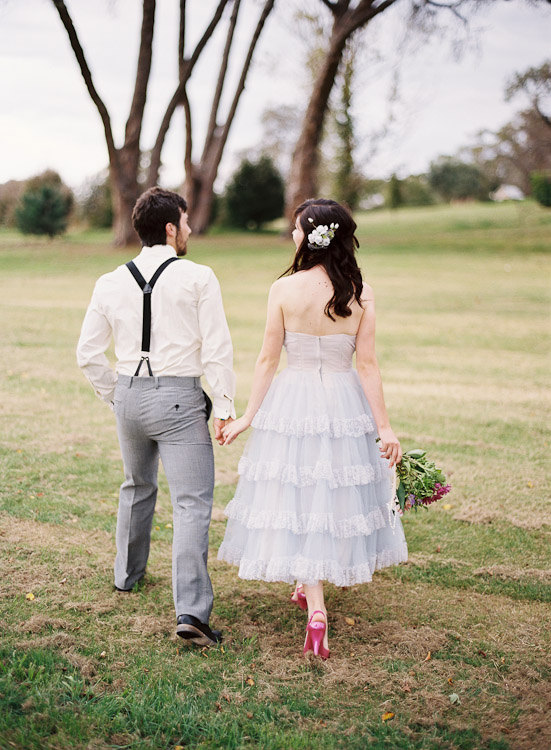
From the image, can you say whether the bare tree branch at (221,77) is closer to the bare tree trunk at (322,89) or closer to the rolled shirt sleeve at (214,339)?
the bare tree trunk at (322,89)

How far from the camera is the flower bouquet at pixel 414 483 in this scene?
3885 millimetres

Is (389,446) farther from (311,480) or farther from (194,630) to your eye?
(194,630)

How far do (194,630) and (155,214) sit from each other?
6.34ft

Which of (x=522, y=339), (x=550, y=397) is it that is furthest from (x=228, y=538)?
(x=522, y=339)

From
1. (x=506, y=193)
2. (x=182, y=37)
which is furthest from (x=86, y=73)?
(x=506, y=193)

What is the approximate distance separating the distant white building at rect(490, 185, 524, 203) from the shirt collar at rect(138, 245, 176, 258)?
52.0 metres

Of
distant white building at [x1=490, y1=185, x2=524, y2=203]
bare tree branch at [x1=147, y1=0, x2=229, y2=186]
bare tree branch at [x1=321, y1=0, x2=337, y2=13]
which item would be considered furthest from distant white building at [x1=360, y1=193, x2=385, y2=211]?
bare tree branch at [x1=147, y1=0, x2=229, y2=186]

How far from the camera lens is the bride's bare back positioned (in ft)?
12.2

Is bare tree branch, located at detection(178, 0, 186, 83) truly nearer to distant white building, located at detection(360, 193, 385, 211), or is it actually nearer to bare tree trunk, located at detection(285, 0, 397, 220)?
bare tree trunk, located at detection(285, 0, 397, 220)

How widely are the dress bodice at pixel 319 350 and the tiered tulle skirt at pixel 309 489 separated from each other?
4 cm

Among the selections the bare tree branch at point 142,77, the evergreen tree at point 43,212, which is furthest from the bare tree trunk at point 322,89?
the evergreen tree at point 43,212

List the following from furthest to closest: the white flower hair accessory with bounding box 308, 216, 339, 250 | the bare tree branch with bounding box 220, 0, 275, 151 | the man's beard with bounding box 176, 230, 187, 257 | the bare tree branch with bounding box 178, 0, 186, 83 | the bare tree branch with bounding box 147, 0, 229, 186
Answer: the bare tree branch with bounding box 220, 0, 275, 151
the bare tree branch with bounding box 178, 0, 186, 83
the bare tree branch with bounding box 147, 0, 229, 186
the man's beard with bounding box 176, 230, 187, 257
the white flower hair accessory with bounding box 308, 216, 339, 250

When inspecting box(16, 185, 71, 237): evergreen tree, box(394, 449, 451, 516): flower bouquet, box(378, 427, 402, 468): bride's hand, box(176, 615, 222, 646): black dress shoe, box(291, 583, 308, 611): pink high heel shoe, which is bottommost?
box(291, 583, 308, 611): pink high heel shoe

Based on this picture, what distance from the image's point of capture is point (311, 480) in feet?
12.1
